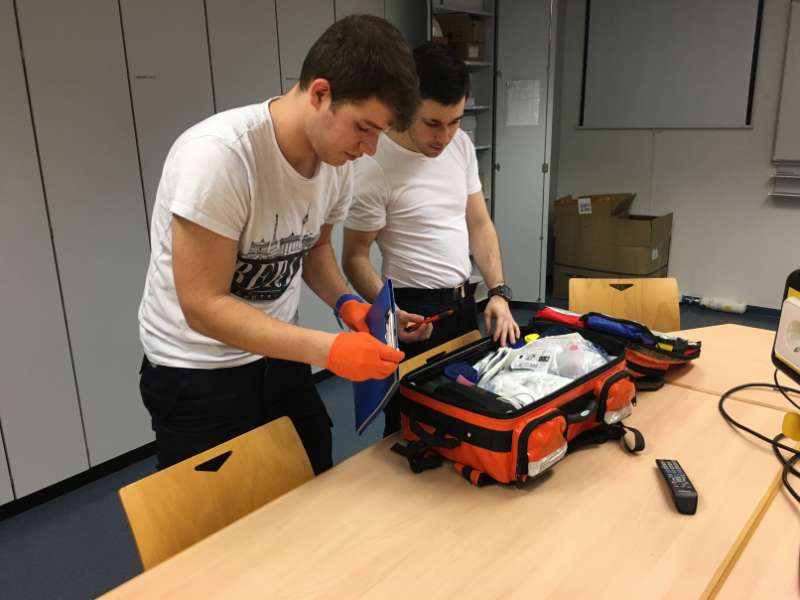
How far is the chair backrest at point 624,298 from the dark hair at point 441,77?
3.50ft

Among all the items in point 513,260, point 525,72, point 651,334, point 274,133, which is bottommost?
point 513,260

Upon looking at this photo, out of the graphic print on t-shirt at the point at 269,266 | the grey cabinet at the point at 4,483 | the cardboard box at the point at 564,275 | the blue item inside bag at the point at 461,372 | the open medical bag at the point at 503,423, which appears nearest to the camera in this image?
the open medical bag at the point at 503,423

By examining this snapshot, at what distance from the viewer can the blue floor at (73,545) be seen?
7.03ft

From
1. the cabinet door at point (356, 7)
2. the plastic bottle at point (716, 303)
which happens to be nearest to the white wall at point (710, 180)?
the plastic bottle at point (716, 303)

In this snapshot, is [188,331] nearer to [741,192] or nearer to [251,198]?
[251,198]

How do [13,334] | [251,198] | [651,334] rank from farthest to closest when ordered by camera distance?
[13,334] → [651,334] → [251,198]

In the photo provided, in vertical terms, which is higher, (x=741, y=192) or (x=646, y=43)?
(x=646, y=43)

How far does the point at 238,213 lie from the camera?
1.23m

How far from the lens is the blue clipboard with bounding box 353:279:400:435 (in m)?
1.27

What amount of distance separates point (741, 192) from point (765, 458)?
3.79m

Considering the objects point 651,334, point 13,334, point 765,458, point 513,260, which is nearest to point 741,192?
point 513,260

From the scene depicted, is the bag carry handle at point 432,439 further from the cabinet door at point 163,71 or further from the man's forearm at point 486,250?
the cabinet door at point 163,71

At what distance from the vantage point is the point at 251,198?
1261 mm

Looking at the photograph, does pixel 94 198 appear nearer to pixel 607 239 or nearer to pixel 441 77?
pixel 441 77
